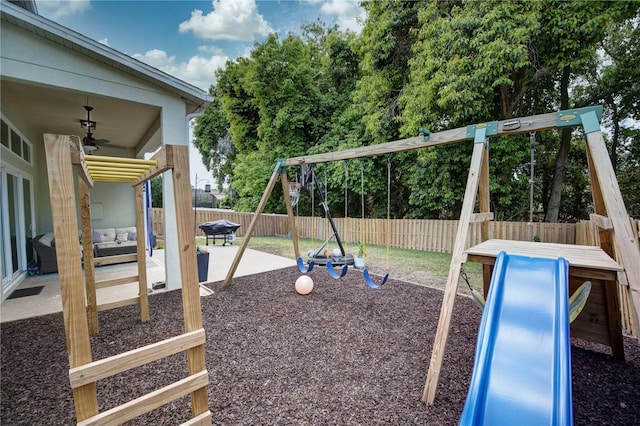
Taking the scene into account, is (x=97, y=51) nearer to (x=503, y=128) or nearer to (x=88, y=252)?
(x=88, y=252)

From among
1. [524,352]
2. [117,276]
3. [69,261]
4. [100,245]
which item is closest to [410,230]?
[117,276]

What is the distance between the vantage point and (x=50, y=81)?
12.3 feet

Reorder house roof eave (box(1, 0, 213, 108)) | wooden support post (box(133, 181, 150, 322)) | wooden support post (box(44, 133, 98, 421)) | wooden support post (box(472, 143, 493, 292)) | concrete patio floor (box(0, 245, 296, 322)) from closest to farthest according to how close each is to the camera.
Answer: wooden support post (box(44, 133, 98, 421)), wooden support post (box(472, 143, 493, 292)), house roof eave (box(1, 0, 213, 108)), wooden support post (box(133, 181, 150, 322)), concrete patio floor (box(0, 245, 296, 322))

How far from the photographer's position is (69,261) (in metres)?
1.31

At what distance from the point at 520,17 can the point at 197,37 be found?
1074 centimetres

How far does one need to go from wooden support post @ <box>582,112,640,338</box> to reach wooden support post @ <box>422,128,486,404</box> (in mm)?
770

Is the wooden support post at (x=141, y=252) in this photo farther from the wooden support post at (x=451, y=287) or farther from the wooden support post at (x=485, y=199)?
the wooden support post at (x=485, y=199)

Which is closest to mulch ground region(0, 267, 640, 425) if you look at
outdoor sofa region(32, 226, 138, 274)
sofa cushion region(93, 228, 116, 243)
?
outdoor sofa region(32, 226, 138, 274)

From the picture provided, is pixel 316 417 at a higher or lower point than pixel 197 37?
lower

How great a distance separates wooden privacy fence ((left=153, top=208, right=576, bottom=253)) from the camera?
7.86 metres

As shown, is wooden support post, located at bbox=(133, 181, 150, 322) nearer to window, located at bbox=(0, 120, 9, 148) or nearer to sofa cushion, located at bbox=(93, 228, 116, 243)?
window, located at bbox=(0, 120, 9, 148)

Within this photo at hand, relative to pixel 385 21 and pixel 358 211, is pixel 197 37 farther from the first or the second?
pixel 358 211

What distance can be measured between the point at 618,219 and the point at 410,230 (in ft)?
28.0

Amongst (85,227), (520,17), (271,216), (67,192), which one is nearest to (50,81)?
(85,227)
